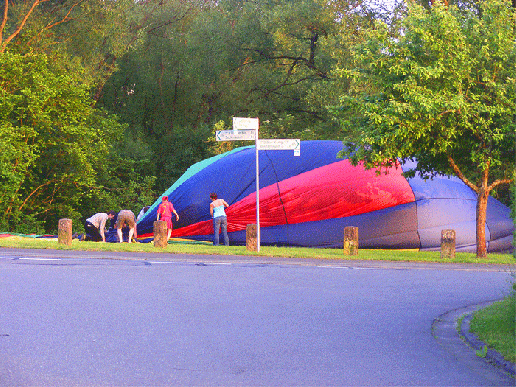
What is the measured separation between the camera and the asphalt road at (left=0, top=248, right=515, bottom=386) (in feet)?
21.0

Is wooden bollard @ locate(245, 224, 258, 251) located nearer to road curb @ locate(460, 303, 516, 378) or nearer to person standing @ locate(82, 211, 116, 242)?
person standing @ locate(82, 211, 116, 242)

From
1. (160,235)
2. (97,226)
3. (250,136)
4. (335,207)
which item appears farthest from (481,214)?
(97,226)

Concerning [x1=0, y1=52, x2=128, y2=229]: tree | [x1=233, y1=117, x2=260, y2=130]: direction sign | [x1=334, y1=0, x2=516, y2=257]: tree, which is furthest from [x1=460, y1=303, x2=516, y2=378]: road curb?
[x1=0, y1=52, x2=128, y2=229]: tree

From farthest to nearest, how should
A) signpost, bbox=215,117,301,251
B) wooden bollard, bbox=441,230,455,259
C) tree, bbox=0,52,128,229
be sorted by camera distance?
tree, bbox=0,52,128,229
wooden bollard, bbox=441,230,455,259
signpost, bbox=215,117,301,251

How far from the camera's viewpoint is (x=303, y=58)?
43.8 m

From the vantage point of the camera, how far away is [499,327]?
811 centimetres

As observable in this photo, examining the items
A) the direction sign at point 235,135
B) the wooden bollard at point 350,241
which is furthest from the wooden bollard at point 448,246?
the direction sign at point 235,135

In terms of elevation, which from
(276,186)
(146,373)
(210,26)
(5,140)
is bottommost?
(146,373)

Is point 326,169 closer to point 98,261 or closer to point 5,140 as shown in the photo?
point 98,261

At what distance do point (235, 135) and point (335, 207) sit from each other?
6578mm

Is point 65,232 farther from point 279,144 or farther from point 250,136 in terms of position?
point 279,144

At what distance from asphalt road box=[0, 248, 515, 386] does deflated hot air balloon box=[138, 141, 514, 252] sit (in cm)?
939

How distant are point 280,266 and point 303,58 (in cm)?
2900

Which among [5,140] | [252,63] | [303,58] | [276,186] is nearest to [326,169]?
Answer: [276,186]
